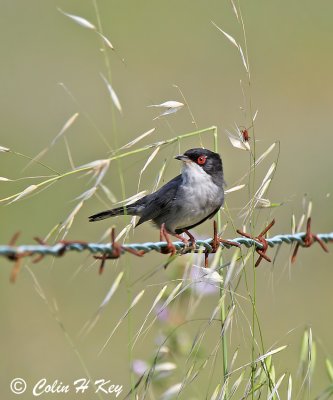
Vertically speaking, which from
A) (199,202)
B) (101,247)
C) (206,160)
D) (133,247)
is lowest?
(199,202)

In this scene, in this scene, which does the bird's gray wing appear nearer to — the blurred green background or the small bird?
the small bird

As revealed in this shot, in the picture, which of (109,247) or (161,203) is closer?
Result: (109,247)

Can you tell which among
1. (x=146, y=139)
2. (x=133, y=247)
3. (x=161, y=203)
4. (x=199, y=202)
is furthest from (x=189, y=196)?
(x=146, y=139)

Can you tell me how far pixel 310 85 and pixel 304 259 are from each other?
251 inches

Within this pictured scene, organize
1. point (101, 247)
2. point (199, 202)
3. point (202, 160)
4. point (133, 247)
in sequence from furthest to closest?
1. point (202, 160)
2. point (199, 202)
3. point (133, 247)
4. point (101, 247)

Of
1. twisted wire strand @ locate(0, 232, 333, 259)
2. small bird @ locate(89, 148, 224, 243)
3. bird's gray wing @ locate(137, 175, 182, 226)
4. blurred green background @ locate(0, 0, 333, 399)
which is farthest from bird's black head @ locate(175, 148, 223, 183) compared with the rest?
twisted wire strand @ locate(0, 232, 333, 259)

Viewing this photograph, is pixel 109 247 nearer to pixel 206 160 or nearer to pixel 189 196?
pixel 189 196

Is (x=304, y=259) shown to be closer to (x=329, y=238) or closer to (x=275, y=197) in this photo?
(x=275, y=197)

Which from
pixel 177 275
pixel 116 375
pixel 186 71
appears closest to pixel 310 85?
pixel 186 71

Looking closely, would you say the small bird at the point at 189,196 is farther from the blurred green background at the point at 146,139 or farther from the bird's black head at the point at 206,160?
the blurred green background at the point at 146,139

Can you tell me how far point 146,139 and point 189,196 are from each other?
16.7 ft

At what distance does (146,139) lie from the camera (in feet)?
35.5

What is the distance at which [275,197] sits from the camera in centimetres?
1060

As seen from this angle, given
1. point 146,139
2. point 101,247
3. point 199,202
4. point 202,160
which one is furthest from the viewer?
point 146,139
